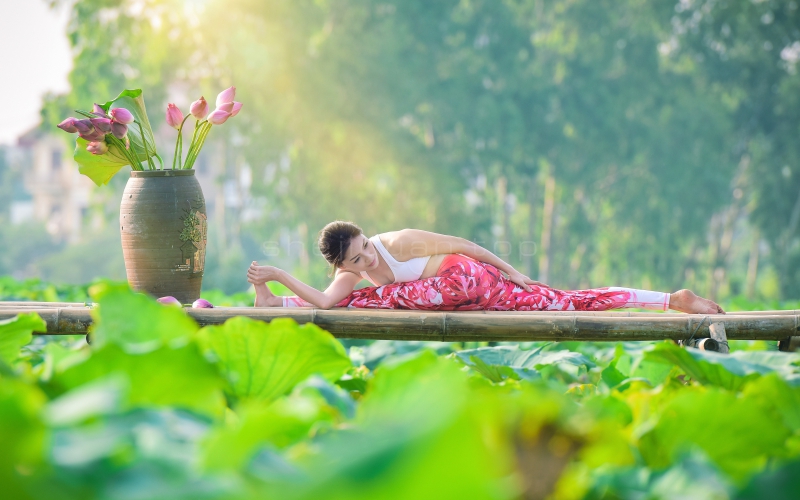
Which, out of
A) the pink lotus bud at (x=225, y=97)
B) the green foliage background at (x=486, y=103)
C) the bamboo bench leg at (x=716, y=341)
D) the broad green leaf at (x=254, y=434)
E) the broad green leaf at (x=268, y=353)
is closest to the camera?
the broad green leaf at (x=254, y=434)

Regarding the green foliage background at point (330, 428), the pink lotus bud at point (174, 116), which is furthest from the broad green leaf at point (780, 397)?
the pink lotus bud at point (174, 116)

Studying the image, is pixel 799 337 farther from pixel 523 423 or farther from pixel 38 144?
pixel 38 144

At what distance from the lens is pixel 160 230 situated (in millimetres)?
2785

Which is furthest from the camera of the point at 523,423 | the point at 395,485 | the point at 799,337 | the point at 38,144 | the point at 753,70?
the point at 38,144

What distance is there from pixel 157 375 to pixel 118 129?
2189mm

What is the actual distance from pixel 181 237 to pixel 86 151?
1.70 ft

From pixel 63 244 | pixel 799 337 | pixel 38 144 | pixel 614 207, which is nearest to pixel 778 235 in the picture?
pixel 614 207

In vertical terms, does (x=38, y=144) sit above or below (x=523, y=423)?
above

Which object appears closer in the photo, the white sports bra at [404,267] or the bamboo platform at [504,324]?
the bamboo platform at [504,324]

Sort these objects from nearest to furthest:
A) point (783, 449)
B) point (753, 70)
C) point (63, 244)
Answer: point (783, 449), point (753, 70), point (63, 244)

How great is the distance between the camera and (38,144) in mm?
35812

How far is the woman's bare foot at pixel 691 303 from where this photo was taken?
2.80 meters

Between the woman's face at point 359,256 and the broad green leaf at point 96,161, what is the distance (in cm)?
88

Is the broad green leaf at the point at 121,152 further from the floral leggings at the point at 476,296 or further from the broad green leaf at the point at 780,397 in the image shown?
the broad green leaf at the point at 780,397
